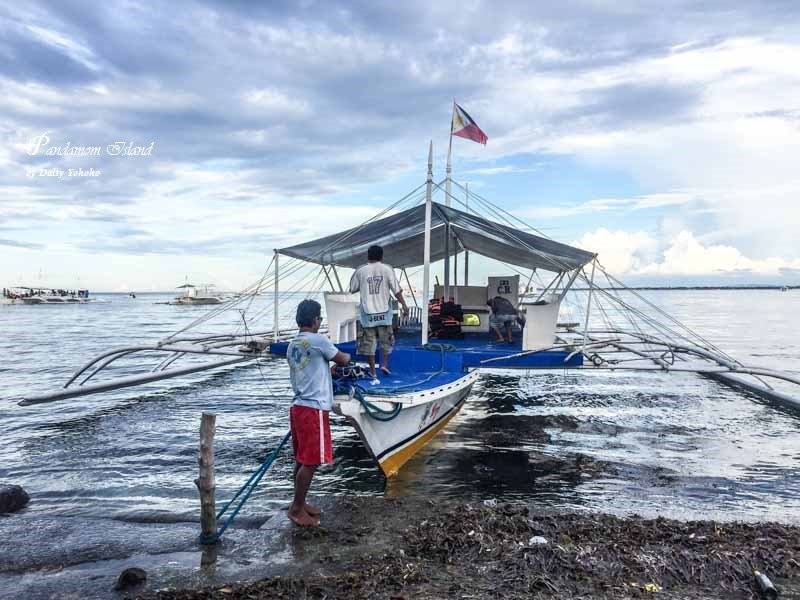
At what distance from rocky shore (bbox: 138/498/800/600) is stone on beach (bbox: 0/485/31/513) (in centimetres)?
399

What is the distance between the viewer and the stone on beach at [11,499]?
790 cm

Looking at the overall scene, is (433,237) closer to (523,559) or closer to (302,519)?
(302,519)

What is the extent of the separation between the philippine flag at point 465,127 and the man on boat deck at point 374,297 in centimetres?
492

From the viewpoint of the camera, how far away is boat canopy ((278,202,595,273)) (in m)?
11.8

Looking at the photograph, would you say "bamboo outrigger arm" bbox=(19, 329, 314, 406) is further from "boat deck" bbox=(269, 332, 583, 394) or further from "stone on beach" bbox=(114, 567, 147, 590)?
"stone on beach" bbox=(114, 567, 147, 590)

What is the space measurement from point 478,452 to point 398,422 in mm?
3210

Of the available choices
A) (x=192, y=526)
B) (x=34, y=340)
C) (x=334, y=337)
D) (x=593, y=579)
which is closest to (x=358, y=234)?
(x=334, y=337)

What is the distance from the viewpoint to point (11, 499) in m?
8.00

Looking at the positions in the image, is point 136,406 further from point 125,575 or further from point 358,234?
point 125,575

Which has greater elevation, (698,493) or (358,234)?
(358,234)

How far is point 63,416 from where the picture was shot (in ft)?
45.8

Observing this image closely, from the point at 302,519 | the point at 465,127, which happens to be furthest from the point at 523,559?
the point at 465,127

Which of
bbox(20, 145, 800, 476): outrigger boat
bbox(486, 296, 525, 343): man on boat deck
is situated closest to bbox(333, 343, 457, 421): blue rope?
bbox(20, 145, 800, 476): outrigger boat

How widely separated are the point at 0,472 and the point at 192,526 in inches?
193
